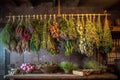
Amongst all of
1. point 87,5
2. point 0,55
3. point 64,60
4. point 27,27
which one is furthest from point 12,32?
point 87,5

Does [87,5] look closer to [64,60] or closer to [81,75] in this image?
[64,60]

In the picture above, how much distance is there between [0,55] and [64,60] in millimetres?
1563

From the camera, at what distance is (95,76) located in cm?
486

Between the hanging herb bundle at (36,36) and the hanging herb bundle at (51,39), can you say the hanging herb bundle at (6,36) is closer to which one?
the hanging herb bundle at (36,36)

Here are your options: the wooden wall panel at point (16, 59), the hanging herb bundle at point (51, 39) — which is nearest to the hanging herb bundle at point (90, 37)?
the hanging herb bundle at point (51, 39)

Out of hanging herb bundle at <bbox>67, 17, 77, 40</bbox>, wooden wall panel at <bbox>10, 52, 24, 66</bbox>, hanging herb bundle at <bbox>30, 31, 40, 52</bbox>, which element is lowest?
wooden wall panel at <bbox>10, 52, 24, 66</bbox>

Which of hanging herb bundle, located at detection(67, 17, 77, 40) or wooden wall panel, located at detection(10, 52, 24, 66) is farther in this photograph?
wooden wall panel, located at detection(10, 52, 24, 66)

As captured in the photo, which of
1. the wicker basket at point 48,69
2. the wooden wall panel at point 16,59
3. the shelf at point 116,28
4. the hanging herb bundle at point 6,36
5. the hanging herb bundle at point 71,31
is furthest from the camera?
the wooden wall panel at point 16,59

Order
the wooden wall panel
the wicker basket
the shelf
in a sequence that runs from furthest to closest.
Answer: the wooden wall panel
the shelf
the wicker basket

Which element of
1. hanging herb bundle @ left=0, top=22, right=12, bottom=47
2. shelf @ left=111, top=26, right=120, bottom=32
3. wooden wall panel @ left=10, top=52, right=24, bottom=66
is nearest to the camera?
hanging herb bundle @ left=0, top=22, right=12, bottom=47

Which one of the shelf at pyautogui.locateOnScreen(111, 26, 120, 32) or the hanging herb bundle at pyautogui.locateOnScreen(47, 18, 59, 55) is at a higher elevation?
the shelf at pyautogui.locateOnScreen(111, 26, 120, 32)

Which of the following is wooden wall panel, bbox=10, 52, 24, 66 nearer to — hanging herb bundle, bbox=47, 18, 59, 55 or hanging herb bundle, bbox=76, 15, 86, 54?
hanging herb bundle, bbox=47, 18, 59, 55

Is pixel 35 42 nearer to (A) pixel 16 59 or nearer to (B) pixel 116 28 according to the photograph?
(A) pixel 16 59

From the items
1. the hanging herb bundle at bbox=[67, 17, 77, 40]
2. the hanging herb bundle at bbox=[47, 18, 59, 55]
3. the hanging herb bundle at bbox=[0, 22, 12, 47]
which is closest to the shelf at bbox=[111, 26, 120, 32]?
the hanging herb bundle at bbox=[67, 17, 77, 40]
